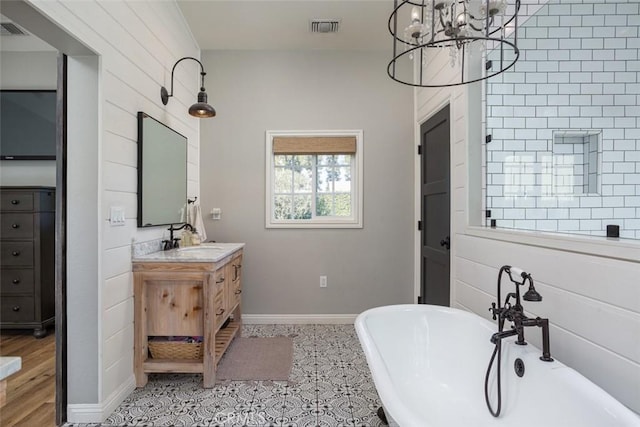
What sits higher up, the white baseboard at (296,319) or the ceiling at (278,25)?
the ceiling at (278,25)

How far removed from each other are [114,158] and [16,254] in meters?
1.92

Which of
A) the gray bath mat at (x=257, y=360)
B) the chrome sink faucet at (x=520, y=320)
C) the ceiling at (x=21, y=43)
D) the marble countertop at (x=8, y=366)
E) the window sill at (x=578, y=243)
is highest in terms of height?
the ceiling at (x=21, y=43)

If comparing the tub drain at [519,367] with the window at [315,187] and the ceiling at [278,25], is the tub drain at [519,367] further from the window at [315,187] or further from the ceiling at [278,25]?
the ceiling at [278,25]

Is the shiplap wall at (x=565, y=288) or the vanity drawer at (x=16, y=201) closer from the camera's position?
the shiplap wall at (x=565, y=288)

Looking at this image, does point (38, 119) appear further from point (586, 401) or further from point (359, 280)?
point (586, 401)

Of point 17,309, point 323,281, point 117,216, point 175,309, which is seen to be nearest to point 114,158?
point 117,216

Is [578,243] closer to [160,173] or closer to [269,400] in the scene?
[269,400]

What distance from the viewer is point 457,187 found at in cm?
251

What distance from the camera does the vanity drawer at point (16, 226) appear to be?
2861 millimetres

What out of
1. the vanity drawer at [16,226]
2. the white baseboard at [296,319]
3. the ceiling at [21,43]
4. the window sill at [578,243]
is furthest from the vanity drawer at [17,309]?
the window sill at [578,243]

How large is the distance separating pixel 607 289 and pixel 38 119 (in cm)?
Answer: 464

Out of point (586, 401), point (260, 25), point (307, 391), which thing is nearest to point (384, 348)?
point (307, 391)

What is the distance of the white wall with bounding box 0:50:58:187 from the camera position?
3.18 m

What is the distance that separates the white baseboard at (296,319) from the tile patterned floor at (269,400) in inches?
32.1
